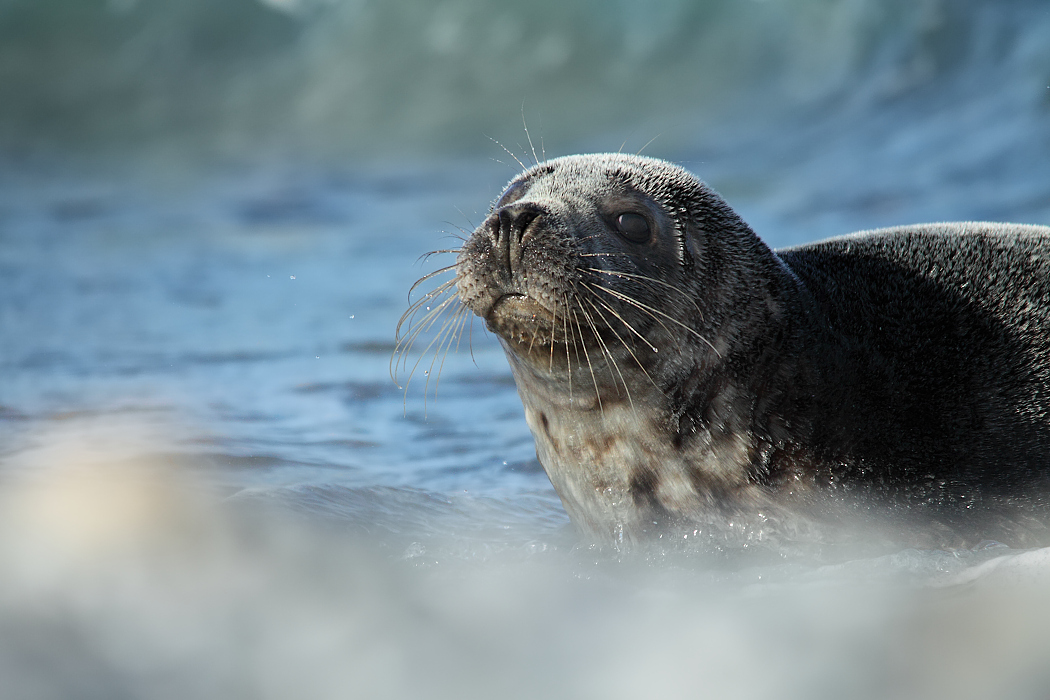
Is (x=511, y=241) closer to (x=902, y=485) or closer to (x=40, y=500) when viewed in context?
(x=902, y=485)

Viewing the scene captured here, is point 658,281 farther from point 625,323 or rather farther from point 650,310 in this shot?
point 625,323

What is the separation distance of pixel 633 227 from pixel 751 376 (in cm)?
65

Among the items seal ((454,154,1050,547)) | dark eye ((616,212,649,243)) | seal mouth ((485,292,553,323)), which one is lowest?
seal ((454,154,1050,547))

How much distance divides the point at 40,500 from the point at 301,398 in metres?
2.87

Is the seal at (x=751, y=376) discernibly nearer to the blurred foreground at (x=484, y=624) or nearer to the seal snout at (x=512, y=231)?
the seal snout at (x=512, y=231)

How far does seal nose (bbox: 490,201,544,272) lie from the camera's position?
3.29 metres

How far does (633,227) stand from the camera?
3600mm

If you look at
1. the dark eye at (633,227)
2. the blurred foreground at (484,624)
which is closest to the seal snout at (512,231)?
the dark eye at (633,227)

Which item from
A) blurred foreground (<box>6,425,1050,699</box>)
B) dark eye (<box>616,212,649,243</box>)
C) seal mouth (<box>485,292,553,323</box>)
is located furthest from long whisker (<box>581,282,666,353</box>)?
blurred foreground (<box>6,425,1050,699</box>)

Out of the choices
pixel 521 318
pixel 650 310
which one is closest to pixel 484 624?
pixel 521 318

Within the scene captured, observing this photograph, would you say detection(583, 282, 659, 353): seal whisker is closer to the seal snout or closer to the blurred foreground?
the seal snout

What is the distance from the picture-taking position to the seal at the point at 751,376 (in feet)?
11.3

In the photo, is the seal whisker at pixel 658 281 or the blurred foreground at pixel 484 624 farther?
the seal whisker at pixel 658 281

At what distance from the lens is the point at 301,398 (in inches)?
281
